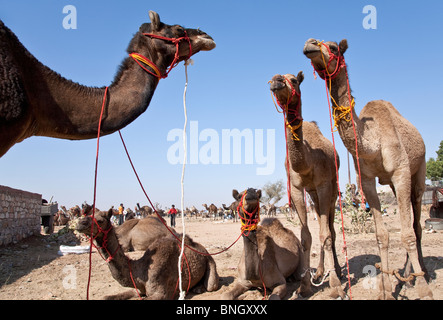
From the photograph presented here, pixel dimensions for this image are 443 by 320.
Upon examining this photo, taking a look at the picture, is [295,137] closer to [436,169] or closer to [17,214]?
[17,214]

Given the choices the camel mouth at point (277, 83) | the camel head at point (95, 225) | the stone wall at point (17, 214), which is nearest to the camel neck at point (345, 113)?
the camel mouth at point (277, 83)

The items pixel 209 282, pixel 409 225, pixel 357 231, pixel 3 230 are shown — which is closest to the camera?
pixel 409 225

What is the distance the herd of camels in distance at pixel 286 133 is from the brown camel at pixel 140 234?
4.10 m

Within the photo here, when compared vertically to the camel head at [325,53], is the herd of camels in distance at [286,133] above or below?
below

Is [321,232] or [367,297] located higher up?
[321,232]

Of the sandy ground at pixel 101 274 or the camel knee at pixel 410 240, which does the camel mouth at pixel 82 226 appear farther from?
the camel knee at pixel 410 240

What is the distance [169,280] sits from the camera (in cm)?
591

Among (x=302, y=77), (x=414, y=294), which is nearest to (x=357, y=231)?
(x=414, y=294)

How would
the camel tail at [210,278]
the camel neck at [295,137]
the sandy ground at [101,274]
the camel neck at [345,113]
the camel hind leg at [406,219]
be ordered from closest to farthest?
the camel hind leg at [406,219] < the camel neck at [345,113] < the camel neck at [295,137] < the sandy ground at [101,274] < the camel tail at [210,278]

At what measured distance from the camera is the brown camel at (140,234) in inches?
419

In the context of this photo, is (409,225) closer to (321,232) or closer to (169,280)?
(321,232)

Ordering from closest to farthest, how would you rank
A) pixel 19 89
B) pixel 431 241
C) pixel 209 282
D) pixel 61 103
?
pixel 19 89 < pixel 61 103 < pixel 209 282 < pixel 431 241

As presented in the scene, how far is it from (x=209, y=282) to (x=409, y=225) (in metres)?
3.78

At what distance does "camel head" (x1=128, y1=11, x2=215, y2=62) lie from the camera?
359 cm
